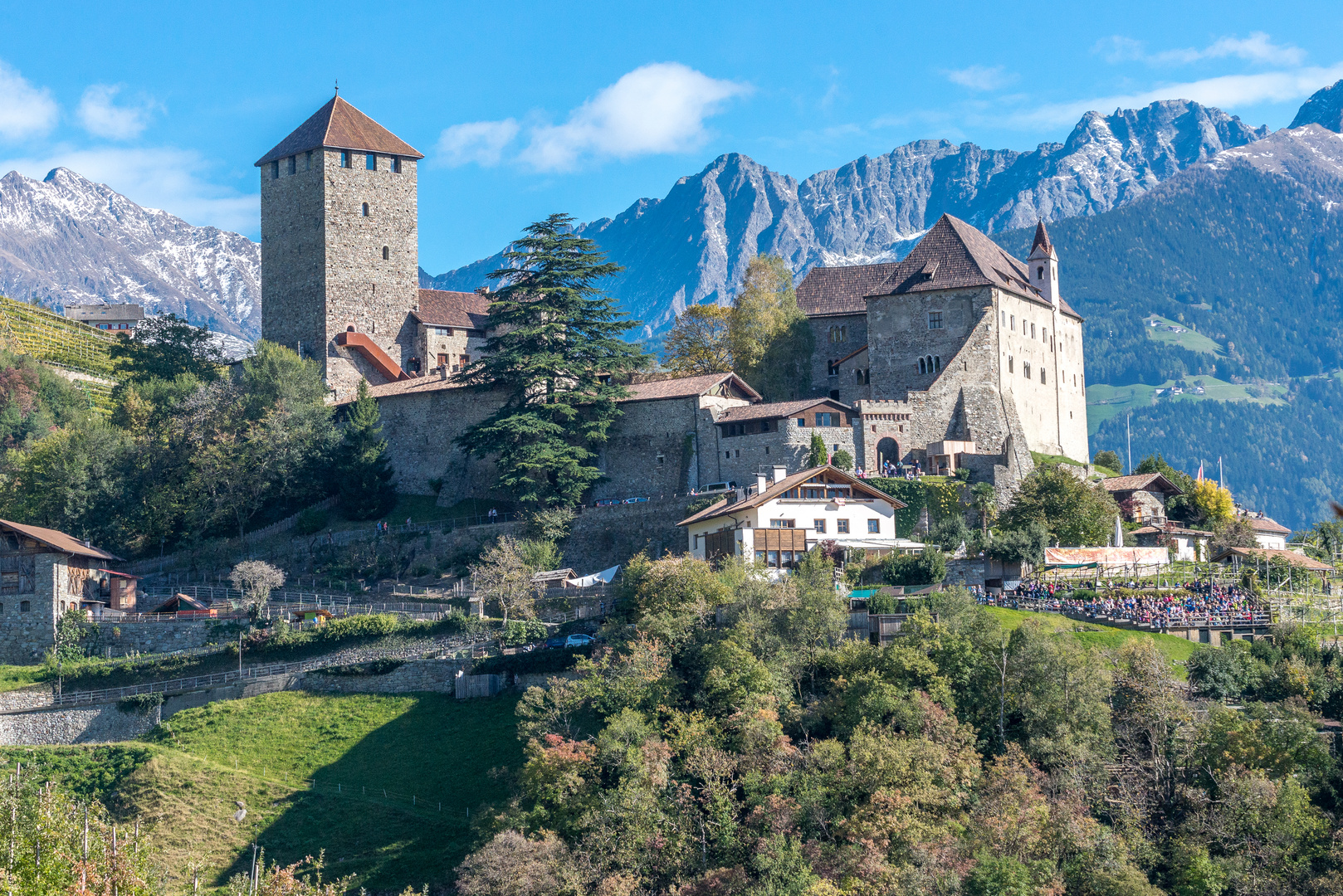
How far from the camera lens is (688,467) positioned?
221 feet

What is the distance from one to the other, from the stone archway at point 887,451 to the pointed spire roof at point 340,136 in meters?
33.9

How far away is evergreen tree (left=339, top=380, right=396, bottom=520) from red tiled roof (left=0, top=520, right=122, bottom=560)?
10639mm

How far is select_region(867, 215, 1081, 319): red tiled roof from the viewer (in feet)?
235

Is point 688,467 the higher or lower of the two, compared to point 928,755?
higher

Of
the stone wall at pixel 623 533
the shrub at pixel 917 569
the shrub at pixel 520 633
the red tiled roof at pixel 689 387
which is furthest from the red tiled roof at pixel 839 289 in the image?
the shrub at pixel 520 633

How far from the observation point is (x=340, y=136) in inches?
3300

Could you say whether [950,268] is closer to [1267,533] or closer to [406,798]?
[1267,533]

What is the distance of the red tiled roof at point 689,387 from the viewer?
224 feet

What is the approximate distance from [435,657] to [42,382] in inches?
1871

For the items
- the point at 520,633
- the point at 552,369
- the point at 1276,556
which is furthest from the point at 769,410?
the point at 1276,556

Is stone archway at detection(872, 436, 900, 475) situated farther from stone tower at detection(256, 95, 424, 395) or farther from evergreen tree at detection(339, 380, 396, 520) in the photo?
stone tower at detection(256, 95, 424, 395)

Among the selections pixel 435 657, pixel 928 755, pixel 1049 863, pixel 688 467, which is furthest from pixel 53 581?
pixel 1049 863

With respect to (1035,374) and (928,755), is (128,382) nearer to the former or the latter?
(1035,374)

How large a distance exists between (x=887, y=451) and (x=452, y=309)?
3039 centimetres
